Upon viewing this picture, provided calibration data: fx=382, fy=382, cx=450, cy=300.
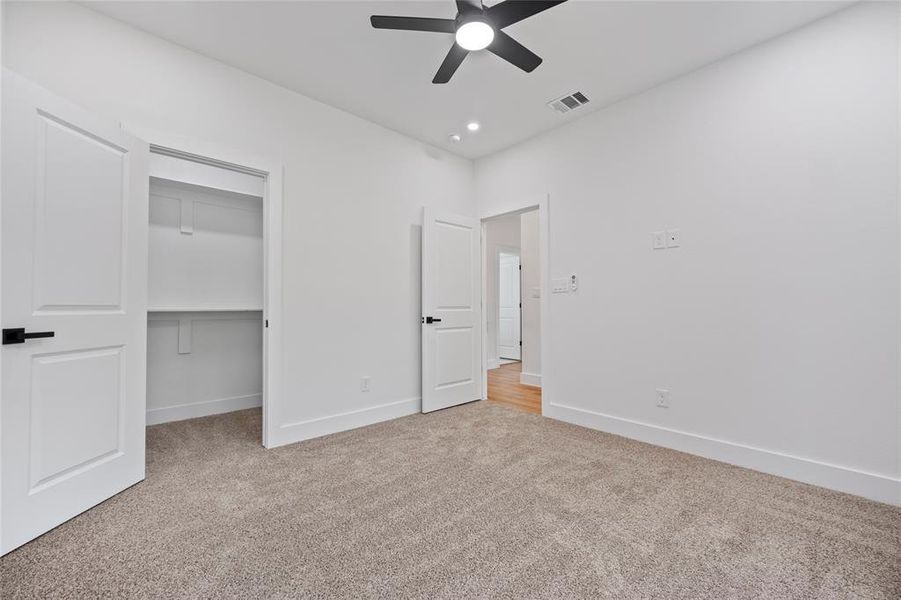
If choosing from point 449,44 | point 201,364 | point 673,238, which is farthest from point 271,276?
Answer: point 673,238

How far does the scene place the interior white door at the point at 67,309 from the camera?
5.41ft

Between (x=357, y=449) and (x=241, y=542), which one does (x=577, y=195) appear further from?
(x=241, y=542)

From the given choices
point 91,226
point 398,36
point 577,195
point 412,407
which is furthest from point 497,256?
point 91,226

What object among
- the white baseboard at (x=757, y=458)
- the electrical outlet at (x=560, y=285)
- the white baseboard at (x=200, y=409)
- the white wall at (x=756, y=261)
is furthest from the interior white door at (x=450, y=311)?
the white baseboard at (x=200, y=409)

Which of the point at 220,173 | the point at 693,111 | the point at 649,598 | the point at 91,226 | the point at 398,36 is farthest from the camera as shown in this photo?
the point at 220,173

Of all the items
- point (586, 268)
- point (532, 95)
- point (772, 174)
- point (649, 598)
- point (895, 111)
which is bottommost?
point (649, 598)

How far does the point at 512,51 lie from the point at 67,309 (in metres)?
2.62

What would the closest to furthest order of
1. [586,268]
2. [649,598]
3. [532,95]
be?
[649,598]
[532,95]
[586,268]

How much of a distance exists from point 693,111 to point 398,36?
2144 mm

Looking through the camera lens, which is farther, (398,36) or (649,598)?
(398,36)

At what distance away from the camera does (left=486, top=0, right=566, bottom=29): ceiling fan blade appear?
1751 millimetres

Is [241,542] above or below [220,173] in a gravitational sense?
below

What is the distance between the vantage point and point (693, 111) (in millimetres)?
2773

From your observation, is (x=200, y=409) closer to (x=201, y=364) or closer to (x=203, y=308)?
(x=201, y=364)
